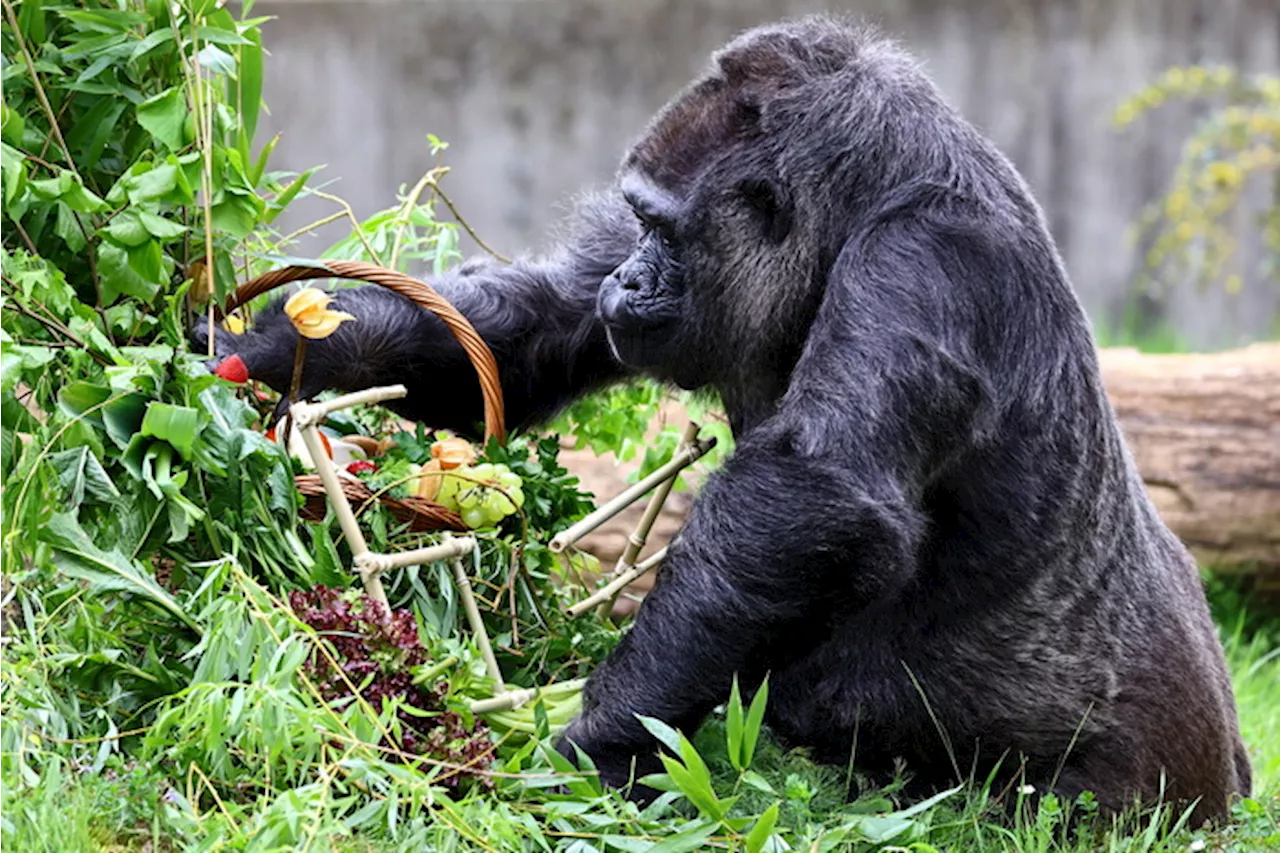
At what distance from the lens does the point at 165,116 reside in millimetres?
3521

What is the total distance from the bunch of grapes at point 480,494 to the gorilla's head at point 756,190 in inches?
17.5

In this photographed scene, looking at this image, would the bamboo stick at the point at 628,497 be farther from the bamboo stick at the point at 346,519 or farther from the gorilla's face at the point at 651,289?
the bamboo stick at the point at 346,519

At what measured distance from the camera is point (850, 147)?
3.62m

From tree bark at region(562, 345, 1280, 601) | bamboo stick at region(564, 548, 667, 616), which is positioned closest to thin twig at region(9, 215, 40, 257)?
bamboo stick at region(564, 548, 667, 616)

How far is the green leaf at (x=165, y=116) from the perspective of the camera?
11.5 ft

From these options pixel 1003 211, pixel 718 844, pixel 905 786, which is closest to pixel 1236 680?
pixel 905 786

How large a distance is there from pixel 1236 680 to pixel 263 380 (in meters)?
4.10

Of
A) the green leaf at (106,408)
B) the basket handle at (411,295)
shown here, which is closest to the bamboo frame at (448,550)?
the basket handle at (411,295)

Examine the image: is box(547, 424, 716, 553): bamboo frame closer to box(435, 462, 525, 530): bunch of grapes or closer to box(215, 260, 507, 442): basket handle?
box(435, 462, 525, 530): bunch of grapes

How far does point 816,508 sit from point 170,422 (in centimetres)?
135

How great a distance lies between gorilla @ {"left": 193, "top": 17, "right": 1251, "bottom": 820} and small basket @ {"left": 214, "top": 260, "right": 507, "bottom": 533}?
225 mm

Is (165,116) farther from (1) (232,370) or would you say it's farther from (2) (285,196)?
(1) (232,370)

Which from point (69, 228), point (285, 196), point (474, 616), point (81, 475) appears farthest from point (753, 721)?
point (69, 228)

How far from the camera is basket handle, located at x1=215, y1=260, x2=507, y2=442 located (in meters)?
3.83
